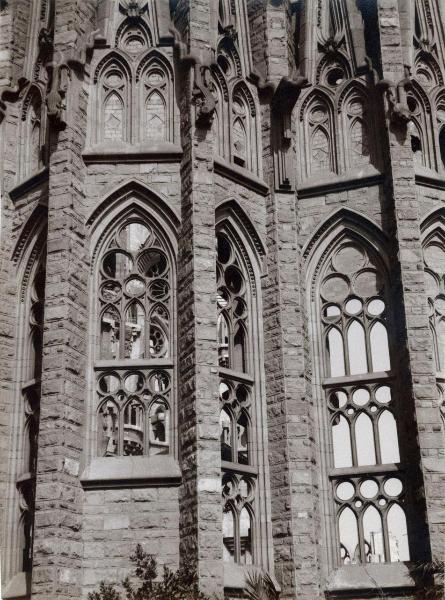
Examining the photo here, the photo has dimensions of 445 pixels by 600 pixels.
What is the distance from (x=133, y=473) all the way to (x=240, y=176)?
5.43m

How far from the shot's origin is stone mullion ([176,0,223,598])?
13203 millimetres

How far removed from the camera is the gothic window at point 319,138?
17.3 meters

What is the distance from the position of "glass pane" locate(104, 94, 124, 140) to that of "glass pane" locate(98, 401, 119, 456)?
4567 mm

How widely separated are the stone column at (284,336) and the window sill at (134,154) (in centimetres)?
186

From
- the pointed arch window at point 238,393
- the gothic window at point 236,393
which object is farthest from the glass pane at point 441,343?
the gothic window at point 236,393

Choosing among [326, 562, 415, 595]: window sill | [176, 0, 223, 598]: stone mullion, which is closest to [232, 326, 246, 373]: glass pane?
[176, 0, 223, 598]: stone mullion

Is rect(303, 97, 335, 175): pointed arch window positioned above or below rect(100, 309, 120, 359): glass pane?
above

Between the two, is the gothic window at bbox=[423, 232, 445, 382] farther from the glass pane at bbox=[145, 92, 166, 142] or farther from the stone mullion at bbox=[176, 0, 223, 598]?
the glass pane at bbox=[145, 92, 166, 142]

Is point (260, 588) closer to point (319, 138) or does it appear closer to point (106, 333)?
point (106, 333)

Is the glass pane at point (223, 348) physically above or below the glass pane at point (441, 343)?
above

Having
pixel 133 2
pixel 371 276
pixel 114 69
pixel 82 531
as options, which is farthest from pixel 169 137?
pixel 82 531

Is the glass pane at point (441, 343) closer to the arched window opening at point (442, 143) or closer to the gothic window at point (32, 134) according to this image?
the arched window opening at point (442, 143)

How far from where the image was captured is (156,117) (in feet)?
54.0

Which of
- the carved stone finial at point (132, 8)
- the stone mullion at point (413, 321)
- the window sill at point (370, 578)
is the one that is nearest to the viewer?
the stone mullion at point (413, 321)
